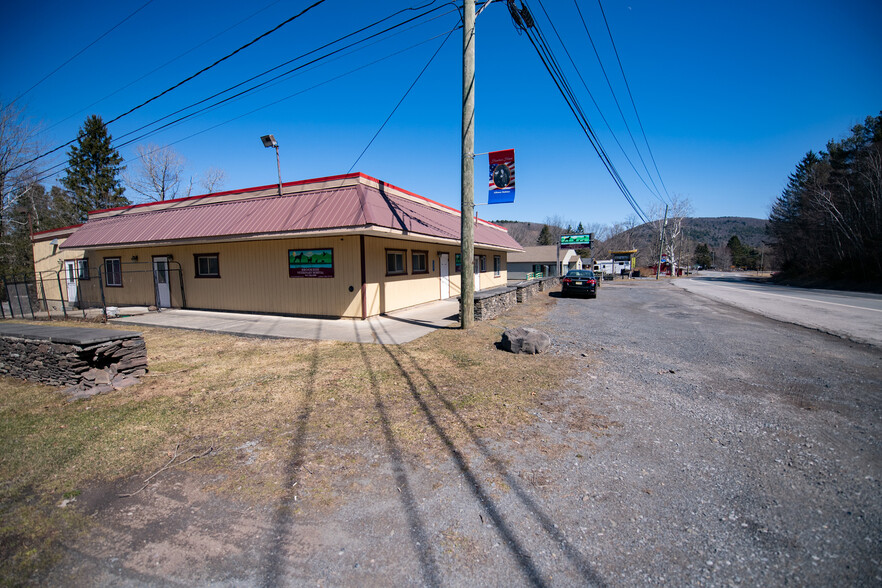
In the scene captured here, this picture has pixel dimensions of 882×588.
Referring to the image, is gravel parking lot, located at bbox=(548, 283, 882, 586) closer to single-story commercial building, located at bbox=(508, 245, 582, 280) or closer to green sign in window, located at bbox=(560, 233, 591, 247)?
green sign in window, located at bbox=(560, 233, 591, 247)

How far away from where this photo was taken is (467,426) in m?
4.53

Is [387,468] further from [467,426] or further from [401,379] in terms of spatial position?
[401,379]

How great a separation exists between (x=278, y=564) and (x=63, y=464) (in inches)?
122

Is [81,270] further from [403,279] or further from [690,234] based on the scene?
[690,234]

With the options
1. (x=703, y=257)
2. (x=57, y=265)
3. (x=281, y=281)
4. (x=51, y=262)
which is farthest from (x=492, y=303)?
(x=703, y=257)

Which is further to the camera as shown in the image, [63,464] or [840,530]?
[63,464]

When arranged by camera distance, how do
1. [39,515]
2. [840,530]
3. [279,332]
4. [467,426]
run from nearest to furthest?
[840,530]
[39,515]
[467,426]
[279,332]

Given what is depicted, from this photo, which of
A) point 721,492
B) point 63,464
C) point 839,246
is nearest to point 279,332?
point 63,464

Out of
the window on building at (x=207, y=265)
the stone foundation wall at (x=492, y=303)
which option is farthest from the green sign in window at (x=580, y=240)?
the window on building at (x=207, y=265)

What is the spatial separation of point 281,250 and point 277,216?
5.12 feet

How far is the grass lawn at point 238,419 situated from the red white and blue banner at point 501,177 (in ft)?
13.4

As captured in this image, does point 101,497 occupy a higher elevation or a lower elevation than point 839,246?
lower

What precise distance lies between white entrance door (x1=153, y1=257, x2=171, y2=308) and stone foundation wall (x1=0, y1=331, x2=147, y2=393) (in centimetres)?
970

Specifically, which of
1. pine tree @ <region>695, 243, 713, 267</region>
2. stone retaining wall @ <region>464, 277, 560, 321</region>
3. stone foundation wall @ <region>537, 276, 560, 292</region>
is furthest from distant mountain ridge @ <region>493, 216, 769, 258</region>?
stone retaining wall @ <region>464, 277, 560, 321</region>
